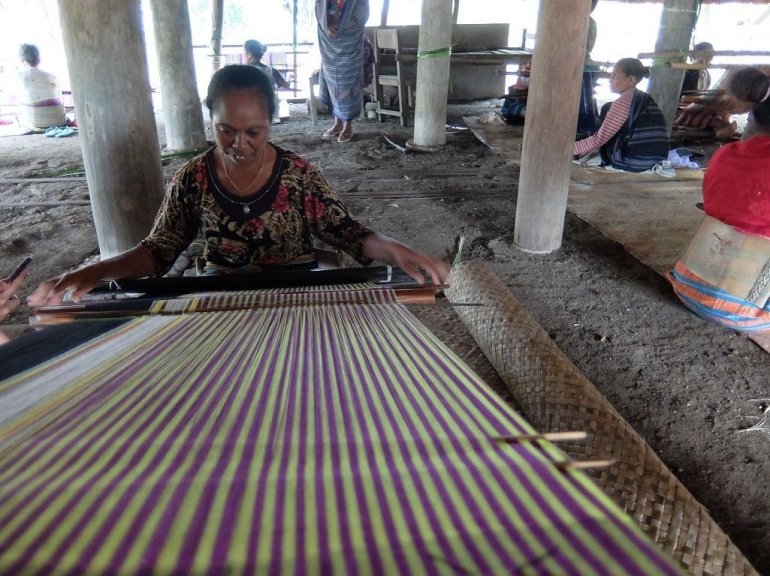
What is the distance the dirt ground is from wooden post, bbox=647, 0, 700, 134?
2284 mm

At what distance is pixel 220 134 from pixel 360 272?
669 millimetres

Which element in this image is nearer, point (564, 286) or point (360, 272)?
point (360, 272)

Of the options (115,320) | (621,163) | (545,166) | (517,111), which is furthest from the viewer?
(517,111)

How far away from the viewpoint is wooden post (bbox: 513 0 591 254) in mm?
3088

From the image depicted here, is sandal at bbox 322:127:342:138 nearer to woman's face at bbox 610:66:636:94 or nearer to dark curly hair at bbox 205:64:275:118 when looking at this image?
woman's face at bbox 610:66:636:94

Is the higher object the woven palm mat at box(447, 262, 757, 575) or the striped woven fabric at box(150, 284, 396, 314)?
the striped woven fabric at box(150, 284, 396, 314)

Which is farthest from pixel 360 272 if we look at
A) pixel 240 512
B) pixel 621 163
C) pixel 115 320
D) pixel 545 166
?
pixel 621 163

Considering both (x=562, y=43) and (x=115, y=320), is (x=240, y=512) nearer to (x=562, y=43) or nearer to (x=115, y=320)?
(x=115, y=320)

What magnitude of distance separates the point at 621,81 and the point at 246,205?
416cm

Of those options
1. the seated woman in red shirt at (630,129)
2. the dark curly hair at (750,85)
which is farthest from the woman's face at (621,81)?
the dark curly hair at (750,85)

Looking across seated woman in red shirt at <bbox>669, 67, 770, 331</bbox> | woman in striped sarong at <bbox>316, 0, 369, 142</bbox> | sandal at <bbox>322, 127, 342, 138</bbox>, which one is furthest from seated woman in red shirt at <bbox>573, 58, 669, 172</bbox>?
sandal at <bbox>322, 127, 342, 138</bbox>

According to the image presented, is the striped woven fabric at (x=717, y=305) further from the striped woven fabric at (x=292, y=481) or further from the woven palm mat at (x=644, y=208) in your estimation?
the striped woven fabric at (x=292, y=481)

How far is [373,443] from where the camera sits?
1.98ft

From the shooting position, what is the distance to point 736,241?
2551 millimetres
